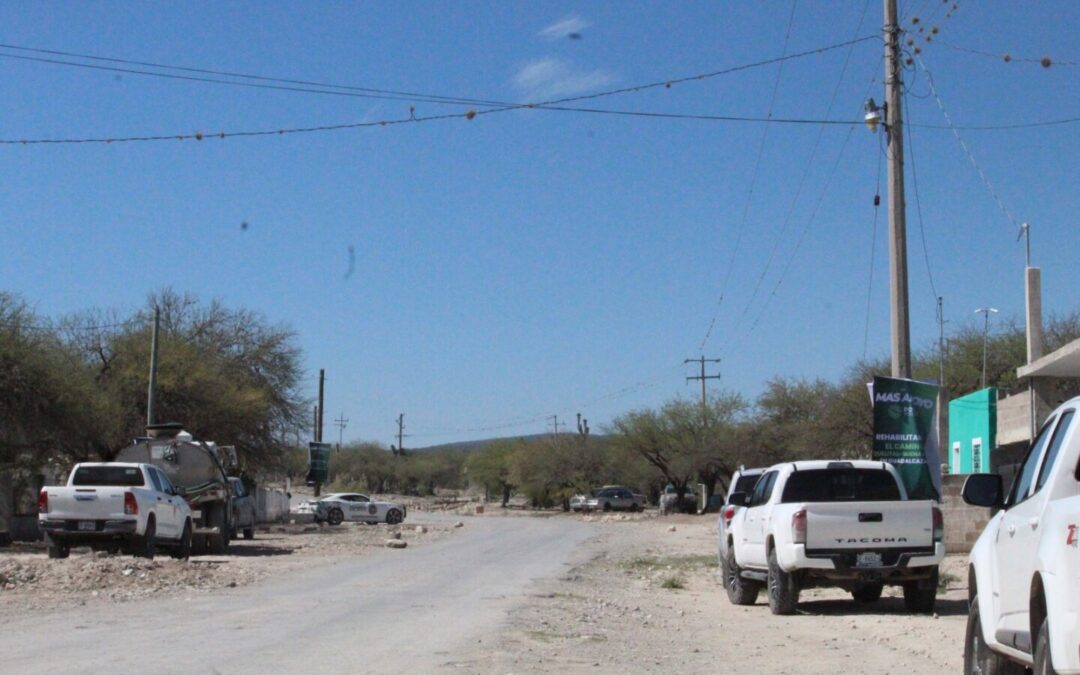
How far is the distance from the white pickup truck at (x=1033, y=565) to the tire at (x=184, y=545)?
62.6 feet

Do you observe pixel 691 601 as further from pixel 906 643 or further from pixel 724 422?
pixel 724 422

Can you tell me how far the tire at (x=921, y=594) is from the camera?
51.1 feet

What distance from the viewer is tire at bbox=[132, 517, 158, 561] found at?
2302 cm

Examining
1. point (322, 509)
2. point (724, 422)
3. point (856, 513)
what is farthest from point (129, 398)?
point (724, 422)

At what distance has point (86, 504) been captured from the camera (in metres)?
22.6

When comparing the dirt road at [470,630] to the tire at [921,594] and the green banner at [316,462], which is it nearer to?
the tire at [921,594]

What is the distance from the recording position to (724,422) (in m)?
77.5

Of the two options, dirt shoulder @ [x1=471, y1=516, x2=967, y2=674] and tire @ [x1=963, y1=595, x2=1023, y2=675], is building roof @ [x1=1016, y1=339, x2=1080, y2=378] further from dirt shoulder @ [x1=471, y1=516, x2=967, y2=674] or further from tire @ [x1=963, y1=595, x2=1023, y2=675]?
tire @ [x1=963, y1=595, x2=1023, y2=675]

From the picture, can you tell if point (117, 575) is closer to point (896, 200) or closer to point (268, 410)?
point (896, 200)

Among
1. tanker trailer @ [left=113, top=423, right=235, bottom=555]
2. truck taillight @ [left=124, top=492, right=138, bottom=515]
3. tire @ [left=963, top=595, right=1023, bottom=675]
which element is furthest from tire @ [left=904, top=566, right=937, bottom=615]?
tanker trailer @ [left=113, top=423, right=235, bottom=555]

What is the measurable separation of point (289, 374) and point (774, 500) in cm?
4182

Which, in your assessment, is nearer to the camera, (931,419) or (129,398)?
(931,419)

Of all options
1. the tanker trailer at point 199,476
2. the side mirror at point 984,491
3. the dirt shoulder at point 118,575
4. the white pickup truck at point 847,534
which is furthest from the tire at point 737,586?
the tanker trailer at point 199,476

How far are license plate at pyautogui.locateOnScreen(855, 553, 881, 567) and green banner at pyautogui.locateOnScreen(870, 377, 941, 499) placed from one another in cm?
419
